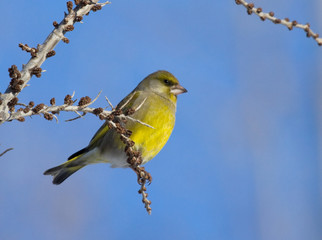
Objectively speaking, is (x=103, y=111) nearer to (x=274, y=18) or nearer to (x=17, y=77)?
(x=17, y=77)

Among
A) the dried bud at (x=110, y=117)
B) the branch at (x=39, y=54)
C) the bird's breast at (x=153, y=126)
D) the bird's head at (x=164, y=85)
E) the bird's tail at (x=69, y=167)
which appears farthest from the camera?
the bird's head at (x=164, y=85)

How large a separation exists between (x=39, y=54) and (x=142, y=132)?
2.27 m

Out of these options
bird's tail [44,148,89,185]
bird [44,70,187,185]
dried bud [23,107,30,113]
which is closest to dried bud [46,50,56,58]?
dried bud [23,107,30,113]

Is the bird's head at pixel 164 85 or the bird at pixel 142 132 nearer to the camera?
the bird at pixel 142 132

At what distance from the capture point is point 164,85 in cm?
473

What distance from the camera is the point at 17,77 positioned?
5.36 ft

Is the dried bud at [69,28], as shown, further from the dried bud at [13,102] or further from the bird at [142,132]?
the bird at [142,132]

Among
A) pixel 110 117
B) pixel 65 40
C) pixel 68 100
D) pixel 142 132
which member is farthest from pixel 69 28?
pixel 142 132

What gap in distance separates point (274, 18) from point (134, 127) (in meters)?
2.07

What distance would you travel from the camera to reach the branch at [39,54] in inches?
63.8

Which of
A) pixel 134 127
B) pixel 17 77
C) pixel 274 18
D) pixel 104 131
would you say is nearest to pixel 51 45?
pixel 17 77

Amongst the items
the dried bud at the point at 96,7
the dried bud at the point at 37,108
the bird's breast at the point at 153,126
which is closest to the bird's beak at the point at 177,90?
the bird's breast at the point at 153,126

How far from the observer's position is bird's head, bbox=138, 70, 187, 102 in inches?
183

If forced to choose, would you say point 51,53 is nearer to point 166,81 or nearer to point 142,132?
point 142,132
